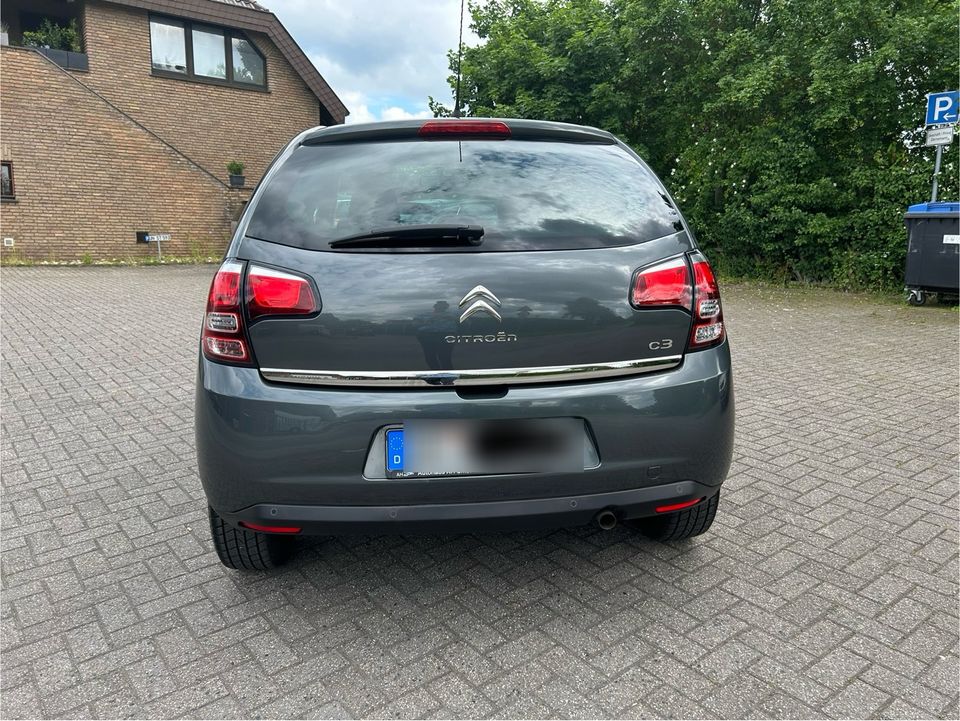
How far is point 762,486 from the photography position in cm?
377

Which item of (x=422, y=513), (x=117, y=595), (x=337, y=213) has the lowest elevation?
(x=117, y=595)

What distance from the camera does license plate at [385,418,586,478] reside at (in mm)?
2223

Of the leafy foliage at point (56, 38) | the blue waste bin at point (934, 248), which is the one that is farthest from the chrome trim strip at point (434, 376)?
the leafy foliage at point (56, 38)

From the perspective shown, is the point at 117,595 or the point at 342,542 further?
the point at 342,542

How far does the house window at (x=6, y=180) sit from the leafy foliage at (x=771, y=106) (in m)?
11.9

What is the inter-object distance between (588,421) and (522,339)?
1.08ft

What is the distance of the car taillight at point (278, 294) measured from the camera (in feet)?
7.41

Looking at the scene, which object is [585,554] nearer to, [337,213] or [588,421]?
[588,421]

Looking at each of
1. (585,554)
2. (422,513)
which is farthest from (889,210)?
(422,513)

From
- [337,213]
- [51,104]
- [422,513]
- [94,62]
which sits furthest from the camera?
[94,62]

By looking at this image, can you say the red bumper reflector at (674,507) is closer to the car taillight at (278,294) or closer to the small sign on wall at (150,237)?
the car taillight at (278,294)

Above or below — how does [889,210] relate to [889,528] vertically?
above

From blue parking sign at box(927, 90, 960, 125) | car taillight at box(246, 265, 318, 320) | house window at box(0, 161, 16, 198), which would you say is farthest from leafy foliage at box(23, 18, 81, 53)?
car taillight at box(246, 265, 318, 320)

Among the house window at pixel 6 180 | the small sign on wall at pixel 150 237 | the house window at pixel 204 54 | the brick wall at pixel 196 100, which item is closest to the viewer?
the house window at pixel 6 180
